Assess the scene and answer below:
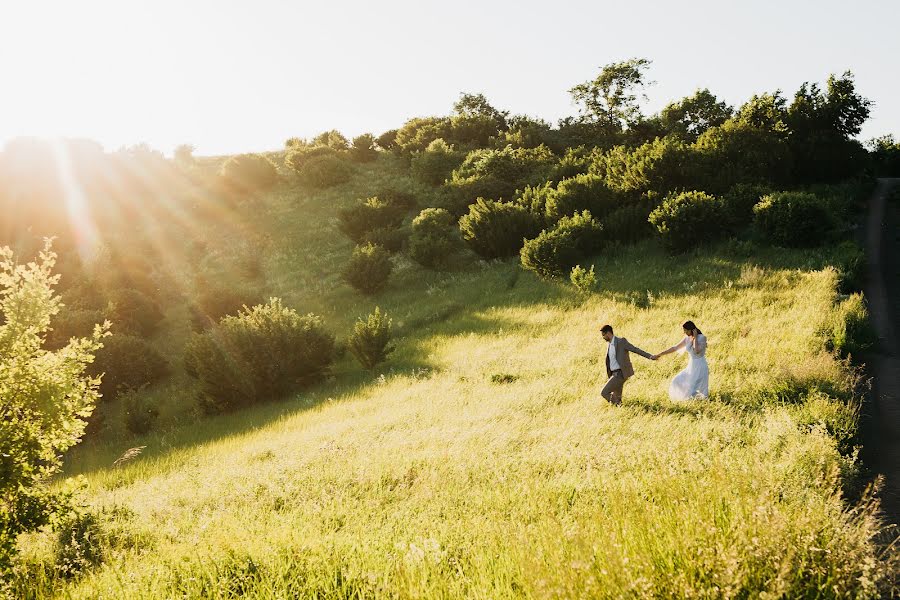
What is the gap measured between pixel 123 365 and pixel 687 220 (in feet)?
73.1

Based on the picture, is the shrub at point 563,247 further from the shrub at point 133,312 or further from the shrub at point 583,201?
the shrub at point 133,312

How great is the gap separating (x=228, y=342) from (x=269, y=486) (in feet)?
35.6

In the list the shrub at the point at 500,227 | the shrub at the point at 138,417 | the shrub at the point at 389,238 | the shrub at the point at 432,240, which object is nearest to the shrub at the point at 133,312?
the shrub at the point at 138,417

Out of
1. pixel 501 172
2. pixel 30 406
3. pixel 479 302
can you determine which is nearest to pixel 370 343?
pixel 479 302

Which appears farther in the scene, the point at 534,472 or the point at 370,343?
the point at 370,343

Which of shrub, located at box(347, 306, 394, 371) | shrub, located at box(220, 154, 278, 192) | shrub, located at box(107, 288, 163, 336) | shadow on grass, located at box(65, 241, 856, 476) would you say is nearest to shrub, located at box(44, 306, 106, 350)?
shrub, located at box(107, 288, 163, 336)

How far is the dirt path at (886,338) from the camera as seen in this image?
23.2 ft

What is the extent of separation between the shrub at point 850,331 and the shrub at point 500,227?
47.4 feet

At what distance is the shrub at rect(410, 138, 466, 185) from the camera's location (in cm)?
4025

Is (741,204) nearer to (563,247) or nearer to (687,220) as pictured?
(687,220)

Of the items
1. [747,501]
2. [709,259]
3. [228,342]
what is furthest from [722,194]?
[747,501]

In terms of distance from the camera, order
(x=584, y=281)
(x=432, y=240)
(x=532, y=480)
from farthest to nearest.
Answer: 1. (x=432, y=240)
2. (x=584, y=281)
3. (x=532, y=480)

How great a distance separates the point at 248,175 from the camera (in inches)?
1781

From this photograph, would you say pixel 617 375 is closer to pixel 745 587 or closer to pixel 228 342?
pixel 745 587
